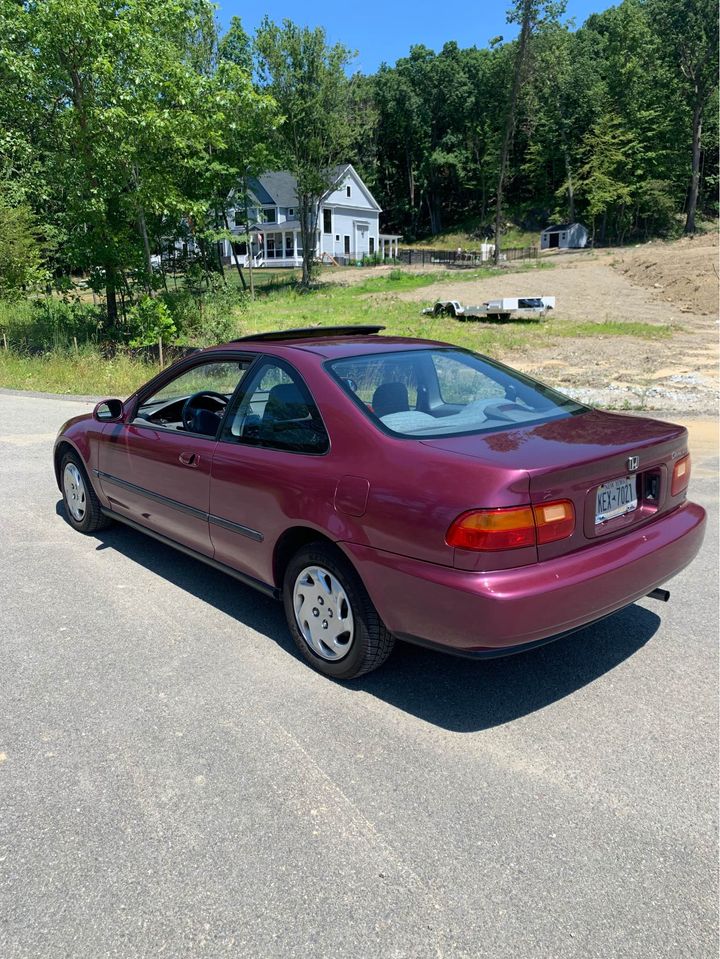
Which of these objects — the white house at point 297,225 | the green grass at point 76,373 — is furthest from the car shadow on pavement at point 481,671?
the white house at point 297,225

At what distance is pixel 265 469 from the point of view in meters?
3.75

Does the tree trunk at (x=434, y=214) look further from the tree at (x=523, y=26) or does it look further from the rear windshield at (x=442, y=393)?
the rear windshield at (x=442, y=393)

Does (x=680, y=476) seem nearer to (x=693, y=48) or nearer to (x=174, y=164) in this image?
(x=174, y=164)

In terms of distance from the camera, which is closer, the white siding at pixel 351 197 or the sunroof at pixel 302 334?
the sunroof at pixel 302 334

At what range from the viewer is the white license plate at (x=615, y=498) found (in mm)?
3211

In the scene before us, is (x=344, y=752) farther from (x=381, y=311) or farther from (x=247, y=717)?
(x=381, y=311)

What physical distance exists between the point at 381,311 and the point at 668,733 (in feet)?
97.0

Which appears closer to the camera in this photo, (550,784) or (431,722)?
(550,784)

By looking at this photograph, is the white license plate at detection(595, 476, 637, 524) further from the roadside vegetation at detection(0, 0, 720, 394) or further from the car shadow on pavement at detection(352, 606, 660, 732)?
the roadside vegetation at detection(0, 0, 720, 394)

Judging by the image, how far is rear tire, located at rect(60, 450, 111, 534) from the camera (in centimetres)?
564

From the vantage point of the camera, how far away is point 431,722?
324 cm

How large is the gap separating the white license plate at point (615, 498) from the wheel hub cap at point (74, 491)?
4.03 meters

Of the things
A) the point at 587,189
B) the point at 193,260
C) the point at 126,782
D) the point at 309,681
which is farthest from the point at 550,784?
the point at 587,189

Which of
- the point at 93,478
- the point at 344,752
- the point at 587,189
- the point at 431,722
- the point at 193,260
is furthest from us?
the point at 587,189
